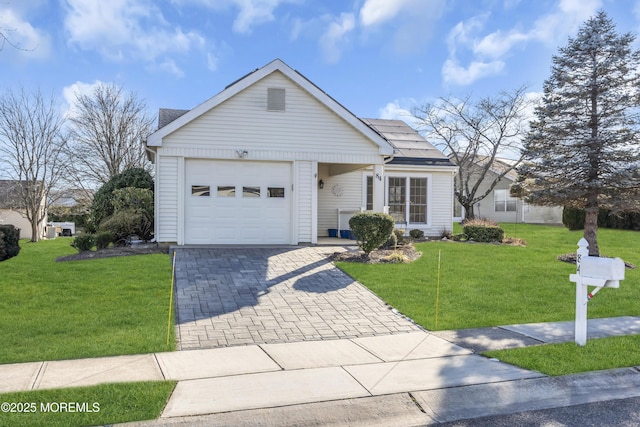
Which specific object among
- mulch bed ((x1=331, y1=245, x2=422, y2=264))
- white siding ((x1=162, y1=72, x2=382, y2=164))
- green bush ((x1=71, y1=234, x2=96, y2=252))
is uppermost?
white siding ((x1=162, y1=72, x2=382, y2=164))

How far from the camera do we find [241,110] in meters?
14.7

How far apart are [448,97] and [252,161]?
56.0 ft

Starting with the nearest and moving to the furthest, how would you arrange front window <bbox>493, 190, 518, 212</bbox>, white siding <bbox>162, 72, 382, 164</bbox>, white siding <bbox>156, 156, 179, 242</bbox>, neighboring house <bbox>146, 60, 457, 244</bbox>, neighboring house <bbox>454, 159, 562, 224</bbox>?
white siding <bbox>156, 156, 179, 242</bbox>
neighboring house <bbox>146, 60, 457, 244</bbox>
white siding <bbox>162, 72, 382, 164</bbox>
neighboring house <bbox>454, 159, 562, 224</bbox>
front window <bbox>493, 190, 518, 212</bbox>

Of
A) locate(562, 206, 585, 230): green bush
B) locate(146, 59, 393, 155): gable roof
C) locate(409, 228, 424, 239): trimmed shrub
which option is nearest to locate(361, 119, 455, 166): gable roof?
locate(409, 228, 424, 239): trimmed shrub

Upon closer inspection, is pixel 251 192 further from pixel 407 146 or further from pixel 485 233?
pixel 485 233

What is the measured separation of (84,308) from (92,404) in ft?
13.3

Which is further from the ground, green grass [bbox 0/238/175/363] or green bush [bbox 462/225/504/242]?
green bush [bbox 462/225/504/242]

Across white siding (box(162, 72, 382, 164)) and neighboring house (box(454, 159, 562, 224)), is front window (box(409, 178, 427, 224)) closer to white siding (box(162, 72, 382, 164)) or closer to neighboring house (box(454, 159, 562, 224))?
white siding (box(162, 72, 382, 164))

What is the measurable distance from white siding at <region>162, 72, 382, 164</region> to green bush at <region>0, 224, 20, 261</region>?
5.34 meters

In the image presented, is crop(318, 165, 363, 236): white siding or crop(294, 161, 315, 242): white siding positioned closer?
crop(294, 161, 315, 242): white siding

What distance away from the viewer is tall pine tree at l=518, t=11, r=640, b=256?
13.3m

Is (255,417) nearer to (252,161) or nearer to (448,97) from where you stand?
(252,161)

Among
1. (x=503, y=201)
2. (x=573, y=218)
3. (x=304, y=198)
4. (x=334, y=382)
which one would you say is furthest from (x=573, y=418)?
(x=503, y=201)

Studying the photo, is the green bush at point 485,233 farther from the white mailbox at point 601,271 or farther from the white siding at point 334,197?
the white mailbox at point 601,271
